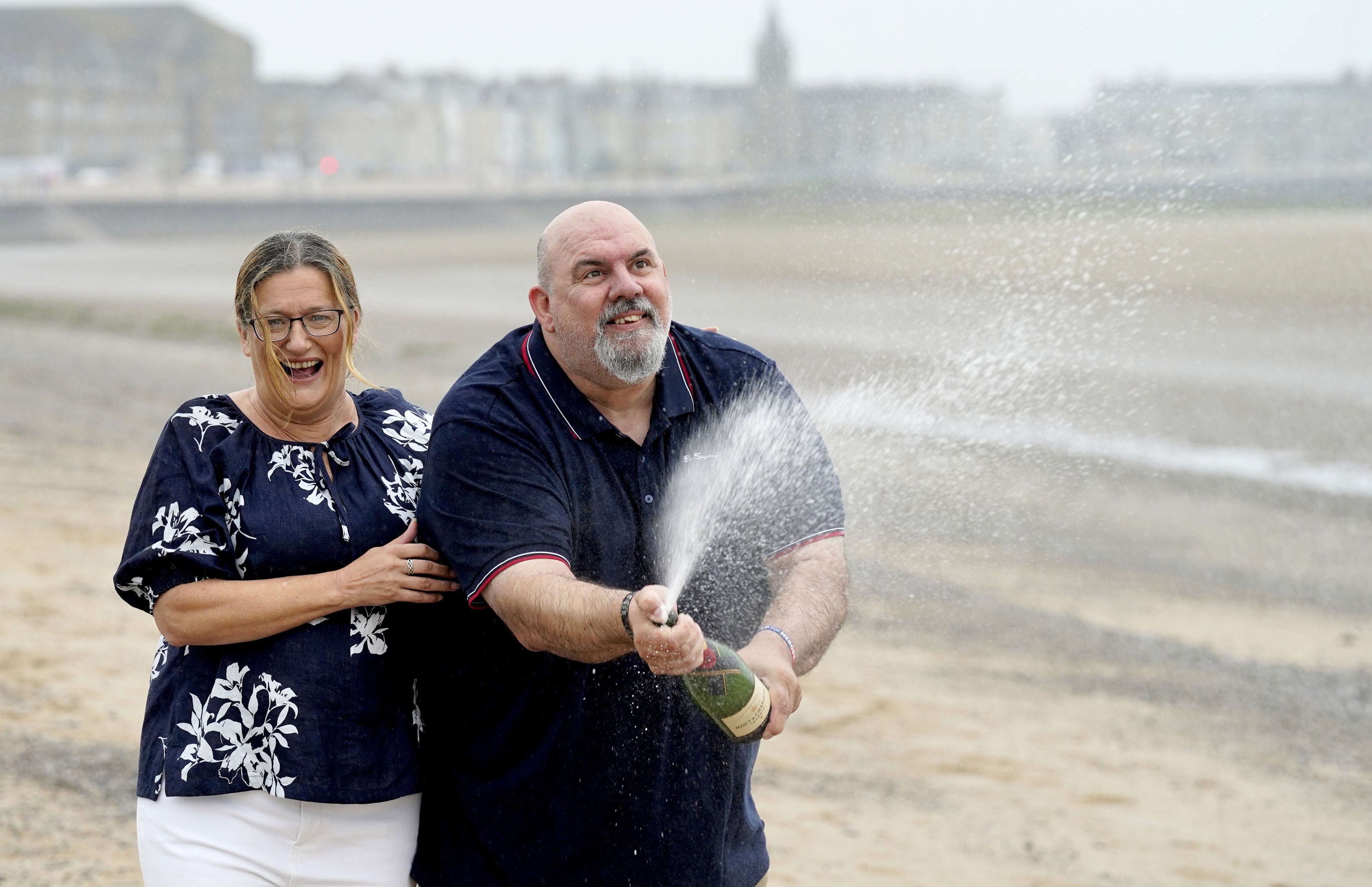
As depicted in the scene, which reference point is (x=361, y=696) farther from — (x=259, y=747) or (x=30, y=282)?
(x=30, y=282)

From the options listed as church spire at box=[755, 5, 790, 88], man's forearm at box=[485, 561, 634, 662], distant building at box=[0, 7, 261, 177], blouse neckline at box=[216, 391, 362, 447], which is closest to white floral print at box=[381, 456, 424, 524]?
blouse neckline at box=[216, 391, 362, 447]

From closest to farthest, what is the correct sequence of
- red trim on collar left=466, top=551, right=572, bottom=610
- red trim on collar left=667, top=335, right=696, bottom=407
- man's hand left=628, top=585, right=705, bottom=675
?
man's hand left=628, top=585, right=705, bottom=675
red trim on collar left=466, top=551, right=572, bottom=610
red trim on collar left=667, top=335, right=696, bottom=407

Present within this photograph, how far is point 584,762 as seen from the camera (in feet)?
9.29

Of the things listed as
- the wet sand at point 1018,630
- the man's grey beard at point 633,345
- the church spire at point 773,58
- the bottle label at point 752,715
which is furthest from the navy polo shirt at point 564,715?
the church spire at point 773,58

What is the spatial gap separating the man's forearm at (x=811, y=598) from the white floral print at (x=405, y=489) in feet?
2.49

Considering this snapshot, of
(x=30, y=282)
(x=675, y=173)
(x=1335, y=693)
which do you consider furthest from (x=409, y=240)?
(x=1335, y=693)

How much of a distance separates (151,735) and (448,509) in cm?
74

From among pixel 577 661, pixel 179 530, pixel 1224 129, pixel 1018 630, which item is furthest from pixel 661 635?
pixel 1224 129

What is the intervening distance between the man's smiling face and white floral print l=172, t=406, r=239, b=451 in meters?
0.66

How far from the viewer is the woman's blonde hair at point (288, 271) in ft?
9.09

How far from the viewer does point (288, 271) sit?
2801 millimetres

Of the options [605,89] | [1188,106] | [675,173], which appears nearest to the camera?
[1188,106]

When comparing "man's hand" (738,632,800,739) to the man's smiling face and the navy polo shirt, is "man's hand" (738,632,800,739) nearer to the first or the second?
the navy polo shirt

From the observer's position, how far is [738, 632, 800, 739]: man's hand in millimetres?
2643
